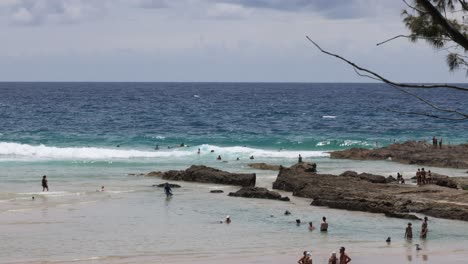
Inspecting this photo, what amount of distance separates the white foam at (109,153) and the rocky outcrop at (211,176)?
635 inches

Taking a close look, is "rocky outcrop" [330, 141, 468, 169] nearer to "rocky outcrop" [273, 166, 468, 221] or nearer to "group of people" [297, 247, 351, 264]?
"rocky outcrop" [273, 166, 468, 221]

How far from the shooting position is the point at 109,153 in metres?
65.1

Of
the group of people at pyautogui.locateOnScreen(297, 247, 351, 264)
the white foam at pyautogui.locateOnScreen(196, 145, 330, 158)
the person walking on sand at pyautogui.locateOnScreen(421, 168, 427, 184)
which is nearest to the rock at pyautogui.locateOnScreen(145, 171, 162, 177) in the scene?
the person walking on sand at pyautogui.locateOnScreen(421, 168, 427, 184)

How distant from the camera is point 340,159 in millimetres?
60562

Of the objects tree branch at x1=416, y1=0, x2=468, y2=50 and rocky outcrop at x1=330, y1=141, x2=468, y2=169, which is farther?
rocky outcrop at x1=330, y1=141, x2=468, y2=169

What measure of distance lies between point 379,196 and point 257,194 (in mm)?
6482

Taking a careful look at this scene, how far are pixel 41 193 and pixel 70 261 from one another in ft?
52.7

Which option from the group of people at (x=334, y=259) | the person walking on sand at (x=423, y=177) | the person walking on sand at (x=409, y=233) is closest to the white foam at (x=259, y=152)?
the person walking on sand at (x=423, y=177)

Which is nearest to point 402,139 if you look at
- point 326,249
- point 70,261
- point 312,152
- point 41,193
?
point 312,152

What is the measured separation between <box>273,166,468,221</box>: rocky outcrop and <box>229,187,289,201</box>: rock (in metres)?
1.81

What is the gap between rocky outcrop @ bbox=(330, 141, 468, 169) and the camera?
54.3m

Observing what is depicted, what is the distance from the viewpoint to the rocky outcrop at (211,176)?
43344 mm

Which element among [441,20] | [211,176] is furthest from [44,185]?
[441,20]

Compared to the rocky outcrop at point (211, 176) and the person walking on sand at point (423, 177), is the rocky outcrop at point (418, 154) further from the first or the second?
the rocky outcrop at point (211, 176)
